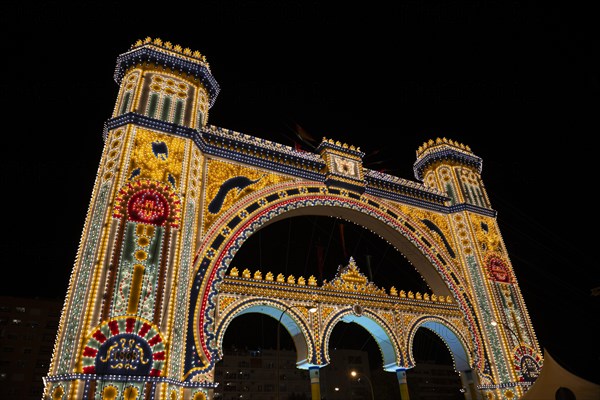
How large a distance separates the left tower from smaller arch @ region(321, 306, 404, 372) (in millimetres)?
7436

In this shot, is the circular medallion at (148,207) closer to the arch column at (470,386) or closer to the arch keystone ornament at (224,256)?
the arch keystone ornament at (224,256)

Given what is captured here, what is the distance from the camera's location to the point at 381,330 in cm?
1922

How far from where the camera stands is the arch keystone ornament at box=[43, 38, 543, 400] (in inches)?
492

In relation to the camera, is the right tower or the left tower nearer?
the left tower

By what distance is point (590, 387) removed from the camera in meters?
11.1

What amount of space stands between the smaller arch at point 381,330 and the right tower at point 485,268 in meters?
4.76

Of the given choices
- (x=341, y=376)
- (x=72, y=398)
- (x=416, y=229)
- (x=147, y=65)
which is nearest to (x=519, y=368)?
(x=416, y=229)

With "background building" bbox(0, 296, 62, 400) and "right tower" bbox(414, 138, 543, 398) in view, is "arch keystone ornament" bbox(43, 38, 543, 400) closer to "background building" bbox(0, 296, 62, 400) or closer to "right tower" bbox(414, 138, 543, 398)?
Result: "right tower" bbox(414, 138, 543, 398)

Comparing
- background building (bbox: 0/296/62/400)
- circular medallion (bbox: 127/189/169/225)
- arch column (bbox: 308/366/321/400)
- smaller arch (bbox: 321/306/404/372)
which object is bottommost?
arch column (bbox: 308/366/321/400)

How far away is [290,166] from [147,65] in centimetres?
777

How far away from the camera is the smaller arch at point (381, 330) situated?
18.4 meters

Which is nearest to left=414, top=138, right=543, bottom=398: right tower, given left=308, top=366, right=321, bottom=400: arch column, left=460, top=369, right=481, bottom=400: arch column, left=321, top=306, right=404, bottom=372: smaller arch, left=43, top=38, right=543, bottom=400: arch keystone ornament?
left=43, top=38, right=543, bottom=400: arch keystone ornament

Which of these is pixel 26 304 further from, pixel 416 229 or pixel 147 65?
pixel 416 229

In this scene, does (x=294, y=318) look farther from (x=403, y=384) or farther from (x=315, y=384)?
(x=403, y=384)
